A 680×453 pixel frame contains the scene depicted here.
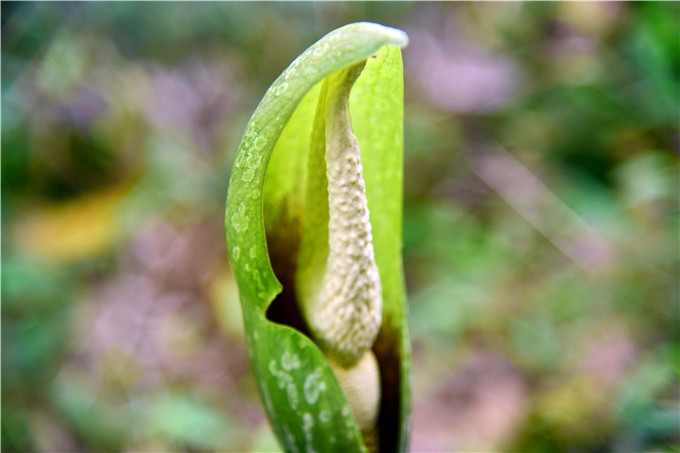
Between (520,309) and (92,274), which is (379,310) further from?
(92,274)

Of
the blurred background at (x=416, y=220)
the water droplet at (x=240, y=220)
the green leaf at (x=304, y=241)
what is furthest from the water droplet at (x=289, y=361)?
the blurred background at (x=416, y=220)

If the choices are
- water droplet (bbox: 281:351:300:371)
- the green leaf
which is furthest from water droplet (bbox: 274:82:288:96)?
water droplet (bbox: 281:351:300:371)

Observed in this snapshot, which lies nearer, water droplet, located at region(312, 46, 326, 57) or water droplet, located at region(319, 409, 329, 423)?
water droplet, located at region(312, 46, 326, 57)

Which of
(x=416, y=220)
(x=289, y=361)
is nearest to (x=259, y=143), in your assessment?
(x=289, y=361)

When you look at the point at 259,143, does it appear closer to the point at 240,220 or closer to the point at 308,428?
the point at 240,220

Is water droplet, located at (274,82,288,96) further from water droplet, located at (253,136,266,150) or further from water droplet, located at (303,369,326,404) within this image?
water droplet, located at (303,369,326,404)

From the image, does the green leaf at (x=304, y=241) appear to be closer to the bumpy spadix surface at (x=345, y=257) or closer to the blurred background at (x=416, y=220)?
the bumpy spadix surface at (x=345, y=257)
